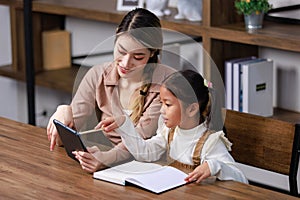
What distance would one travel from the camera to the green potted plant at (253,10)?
125 inches

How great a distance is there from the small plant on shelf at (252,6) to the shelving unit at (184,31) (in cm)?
8

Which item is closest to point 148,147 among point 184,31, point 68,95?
point 184,31

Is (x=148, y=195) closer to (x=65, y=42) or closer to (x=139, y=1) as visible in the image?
(x=139, y=1)

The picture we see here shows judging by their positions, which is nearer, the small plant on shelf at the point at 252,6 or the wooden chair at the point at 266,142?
the wooden chair at the point at 266,142

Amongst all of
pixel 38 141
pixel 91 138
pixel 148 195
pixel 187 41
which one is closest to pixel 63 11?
pixel 187 41

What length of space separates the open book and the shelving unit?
1138 mm

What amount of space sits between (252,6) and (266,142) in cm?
103

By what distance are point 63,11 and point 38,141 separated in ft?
5.34

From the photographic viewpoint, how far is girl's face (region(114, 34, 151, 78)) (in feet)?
6.75

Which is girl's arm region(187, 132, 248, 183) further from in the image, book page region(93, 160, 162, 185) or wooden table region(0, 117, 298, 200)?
book page region(93, 160, 162, 185)

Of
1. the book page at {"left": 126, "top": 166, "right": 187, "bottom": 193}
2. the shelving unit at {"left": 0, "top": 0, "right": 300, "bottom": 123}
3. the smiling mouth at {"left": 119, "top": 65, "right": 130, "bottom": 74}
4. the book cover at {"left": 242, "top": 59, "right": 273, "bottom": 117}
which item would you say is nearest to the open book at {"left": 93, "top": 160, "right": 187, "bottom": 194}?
the book page at {"left": 126, "top": 166, "right": 187, "bottom": 193}

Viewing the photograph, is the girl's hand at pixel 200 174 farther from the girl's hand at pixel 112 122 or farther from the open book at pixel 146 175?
the girl's hand at pixel 112 122

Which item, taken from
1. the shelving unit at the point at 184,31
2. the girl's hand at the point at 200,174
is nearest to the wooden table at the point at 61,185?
the girl's hand at the point at 200,174

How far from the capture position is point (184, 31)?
11.2 ft
